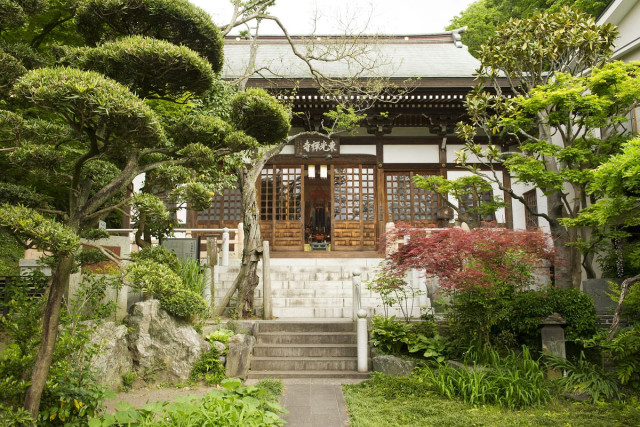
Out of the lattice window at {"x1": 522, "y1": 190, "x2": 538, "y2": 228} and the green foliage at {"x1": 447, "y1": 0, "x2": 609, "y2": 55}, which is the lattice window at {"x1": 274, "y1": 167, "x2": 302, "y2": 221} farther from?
the green foliage at {"x1": 447, "y1": 0, "x2": 609, "y2": 55}

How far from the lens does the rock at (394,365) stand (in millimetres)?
6859

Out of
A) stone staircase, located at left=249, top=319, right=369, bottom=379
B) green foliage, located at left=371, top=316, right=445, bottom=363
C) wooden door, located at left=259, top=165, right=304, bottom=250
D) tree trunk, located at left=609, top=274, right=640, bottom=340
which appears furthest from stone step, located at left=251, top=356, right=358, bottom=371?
wooden door, located at left=259, top=165, right=304, bottom=250

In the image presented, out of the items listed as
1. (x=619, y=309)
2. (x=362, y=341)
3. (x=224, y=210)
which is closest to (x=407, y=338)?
(x=362, y=341)

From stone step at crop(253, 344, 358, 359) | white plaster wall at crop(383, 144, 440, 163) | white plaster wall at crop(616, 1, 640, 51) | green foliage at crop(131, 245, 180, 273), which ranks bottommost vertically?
stone step at crop(253, 344, 358, 359)

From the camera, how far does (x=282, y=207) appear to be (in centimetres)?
1387

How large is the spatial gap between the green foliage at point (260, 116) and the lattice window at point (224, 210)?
8.68m

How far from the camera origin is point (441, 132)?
1339 centimetres

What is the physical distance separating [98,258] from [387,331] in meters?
4.49

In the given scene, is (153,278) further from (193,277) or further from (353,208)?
(353,208)

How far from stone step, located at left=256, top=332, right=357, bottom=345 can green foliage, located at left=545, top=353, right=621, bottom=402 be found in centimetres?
320

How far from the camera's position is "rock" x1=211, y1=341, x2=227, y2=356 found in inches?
270

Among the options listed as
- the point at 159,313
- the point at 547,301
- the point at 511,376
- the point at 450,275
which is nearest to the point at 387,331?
the point at 450,275

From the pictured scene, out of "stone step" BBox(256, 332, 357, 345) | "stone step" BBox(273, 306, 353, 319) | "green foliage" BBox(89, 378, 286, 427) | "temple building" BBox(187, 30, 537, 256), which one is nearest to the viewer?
"green foliage" BBox(89, 378, 286, 427)

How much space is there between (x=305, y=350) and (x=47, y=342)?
446 centimetres
